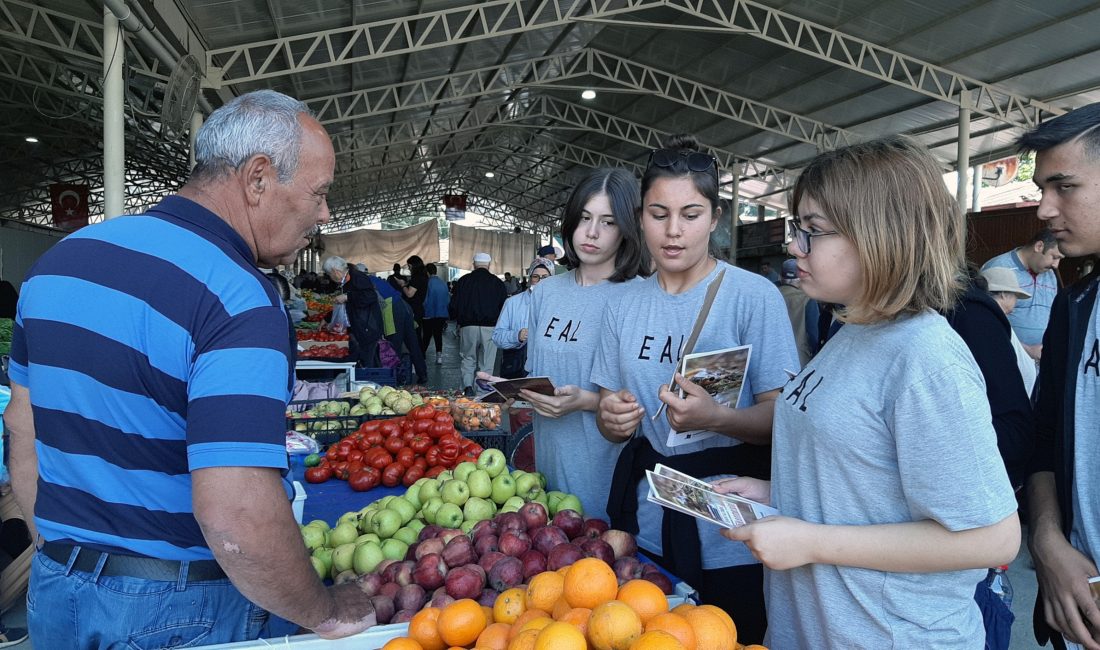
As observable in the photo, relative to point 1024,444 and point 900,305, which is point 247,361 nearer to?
point 900,305

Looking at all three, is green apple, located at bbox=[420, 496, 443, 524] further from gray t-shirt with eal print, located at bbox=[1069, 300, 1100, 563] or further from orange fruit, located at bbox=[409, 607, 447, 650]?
gray t-shirt with eal print, located at bbox=[1069, 300, 1100, 563]

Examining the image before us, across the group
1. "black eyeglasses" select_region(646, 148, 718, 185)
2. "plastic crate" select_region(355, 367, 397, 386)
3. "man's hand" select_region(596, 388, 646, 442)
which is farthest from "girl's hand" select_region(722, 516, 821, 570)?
"plastic crate" select_region(355, 367, 397, 386)

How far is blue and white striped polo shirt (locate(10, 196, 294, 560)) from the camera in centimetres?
112

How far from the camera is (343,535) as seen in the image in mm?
2156

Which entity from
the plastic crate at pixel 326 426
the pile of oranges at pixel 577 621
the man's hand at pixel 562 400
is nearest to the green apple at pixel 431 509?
the man's hand at pixel 562 400

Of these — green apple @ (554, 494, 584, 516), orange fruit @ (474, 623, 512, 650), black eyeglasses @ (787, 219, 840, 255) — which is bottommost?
orange fruit @ (474, 623, 512, 650)

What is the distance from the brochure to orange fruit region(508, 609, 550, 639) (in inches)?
22.3

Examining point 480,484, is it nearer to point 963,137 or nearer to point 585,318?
point 585,318

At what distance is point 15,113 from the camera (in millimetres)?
16453

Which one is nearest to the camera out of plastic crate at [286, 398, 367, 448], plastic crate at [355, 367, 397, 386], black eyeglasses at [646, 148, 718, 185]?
black eyeglasses at [646, 148, 718, 185]

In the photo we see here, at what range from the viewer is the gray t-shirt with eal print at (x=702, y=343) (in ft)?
5.93

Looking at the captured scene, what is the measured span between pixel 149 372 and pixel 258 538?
0.34 meters

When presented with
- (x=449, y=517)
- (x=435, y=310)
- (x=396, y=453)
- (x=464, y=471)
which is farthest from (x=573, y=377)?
(x=435, y=310)

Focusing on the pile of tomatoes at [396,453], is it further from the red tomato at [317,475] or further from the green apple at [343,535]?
the green apple at [343,535]
